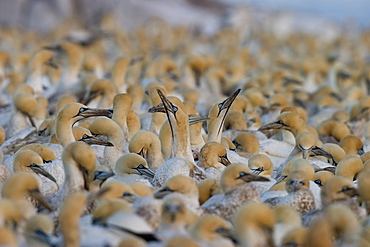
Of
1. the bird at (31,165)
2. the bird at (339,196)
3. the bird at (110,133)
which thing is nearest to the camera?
the bird at (339,196)

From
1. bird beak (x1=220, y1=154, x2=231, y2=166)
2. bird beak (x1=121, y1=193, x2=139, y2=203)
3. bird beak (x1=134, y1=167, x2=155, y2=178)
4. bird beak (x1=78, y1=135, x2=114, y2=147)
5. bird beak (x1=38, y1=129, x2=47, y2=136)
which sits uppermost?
bird beak (x1=121, y1=193, x2=139, y2=203)

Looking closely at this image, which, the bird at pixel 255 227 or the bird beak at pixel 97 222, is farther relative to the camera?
the bird beak at pixel 97 222

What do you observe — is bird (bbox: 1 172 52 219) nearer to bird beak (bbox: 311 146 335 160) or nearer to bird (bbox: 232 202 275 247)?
bird (bbox: 232 202 275 247)

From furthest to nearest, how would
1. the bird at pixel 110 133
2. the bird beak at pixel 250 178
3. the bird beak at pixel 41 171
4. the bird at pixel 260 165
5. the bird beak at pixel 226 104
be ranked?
the bird beak at pixel 226 104 → the bird at pixel 110 133 → the bird at pixel 260 165 → the bird beak at pixel 41 171 → the bird beak at pixel 250 178

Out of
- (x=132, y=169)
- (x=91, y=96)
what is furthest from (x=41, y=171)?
(x=91, y=96)

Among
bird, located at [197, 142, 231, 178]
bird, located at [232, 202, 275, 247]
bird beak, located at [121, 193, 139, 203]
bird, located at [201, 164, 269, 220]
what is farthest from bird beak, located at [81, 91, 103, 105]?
bird, located at [232, 202, 275, 247]

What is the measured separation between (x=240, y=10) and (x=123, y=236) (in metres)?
28.0

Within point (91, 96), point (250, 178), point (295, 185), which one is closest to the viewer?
point (250, 178)

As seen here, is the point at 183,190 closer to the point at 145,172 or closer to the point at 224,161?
the point at 145,172

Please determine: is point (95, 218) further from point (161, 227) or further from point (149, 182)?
point (149, 182)

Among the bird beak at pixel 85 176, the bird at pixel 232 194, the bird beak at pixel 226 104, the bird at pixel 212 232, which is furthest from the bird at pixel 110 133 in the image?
the bird at pixel 212 232

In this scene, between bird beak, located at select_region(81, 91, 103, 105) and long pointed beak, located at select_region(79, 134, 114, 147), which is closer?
long pointed beak, located at select_region(79, 134, 114, 147)

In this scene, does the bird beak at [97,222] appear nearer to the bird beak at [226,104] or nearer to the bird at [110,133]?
the bird at [110,133]

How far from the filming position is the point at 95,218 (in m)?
5.99
